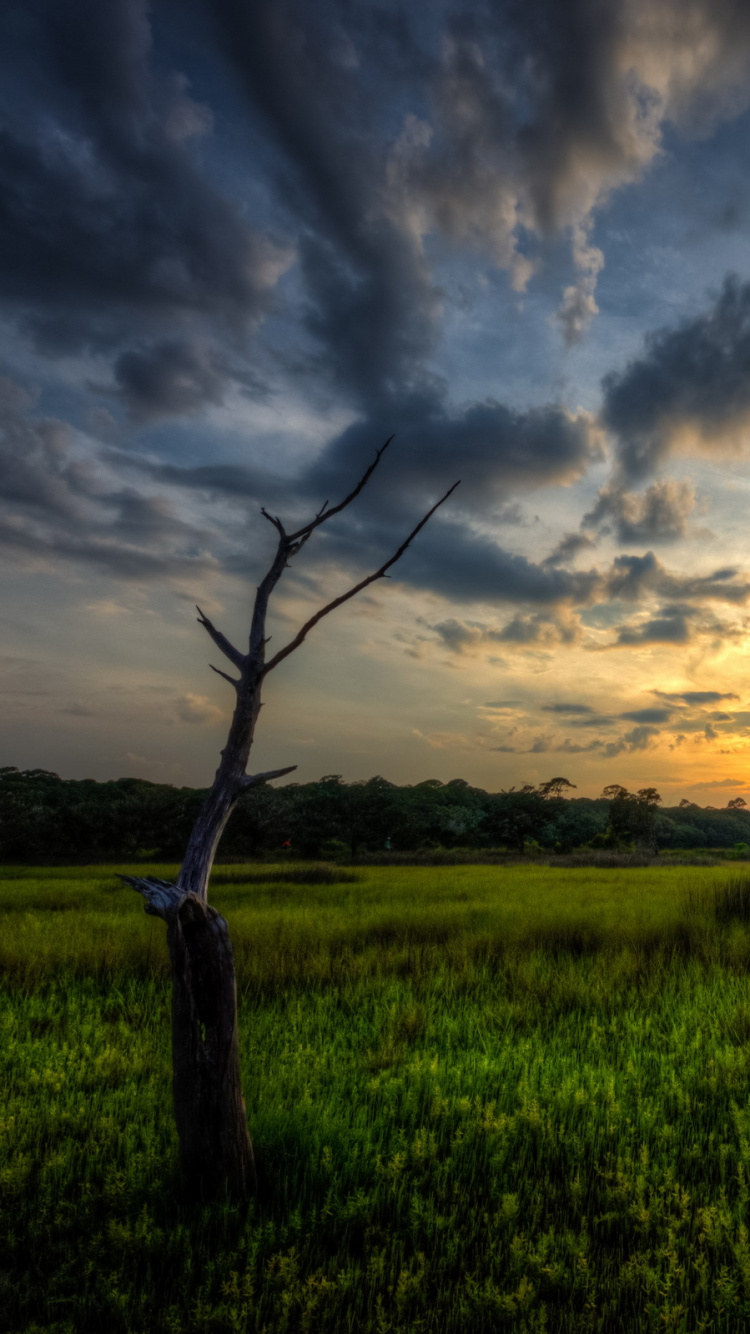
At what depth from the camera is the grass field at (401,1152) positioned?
292 centimetres

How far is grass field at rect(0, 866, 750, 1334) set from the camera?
2.92 metres

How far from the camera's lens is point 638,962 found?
9180 millimetres

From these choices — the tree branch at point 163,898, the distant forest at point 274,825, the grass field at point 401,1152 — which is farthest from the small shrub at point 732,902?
the distant forest at point 274,825

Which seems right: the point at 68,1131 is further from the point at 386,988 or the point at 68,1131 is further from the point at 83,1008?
the point at 386,988

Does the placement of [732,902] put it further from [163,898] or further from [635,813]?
[635,813]

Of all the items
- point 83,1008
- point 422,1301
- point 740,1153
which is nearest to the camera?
point 422,1301

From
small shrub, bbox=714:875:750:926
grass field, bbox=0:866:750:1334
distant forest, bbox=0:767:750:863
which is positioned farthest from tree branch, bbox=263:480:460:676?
distant forest, bbox=0:767:750:863

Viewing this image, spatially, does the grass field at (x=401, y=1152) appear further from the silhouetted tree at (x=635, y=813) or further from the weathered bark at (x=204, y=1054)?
the silhouetted tree at (x=635, y=813)

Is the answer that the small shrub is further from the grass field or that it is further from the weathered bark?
the weathered bark

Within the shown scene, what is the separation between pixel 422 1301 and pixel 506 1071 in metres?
2.85

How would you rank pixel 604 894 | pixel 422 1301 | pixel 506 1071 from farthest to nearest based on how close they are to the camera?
pixel 604 894 → pixel 506 1071 → pixel 422 1301

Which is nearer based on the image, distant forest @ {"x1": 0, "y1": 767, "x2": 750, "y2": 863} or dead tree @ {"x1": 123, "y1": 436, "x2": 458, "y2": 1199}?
dead tree @ {"x1": 123, "y1": 436, "x2": 458, "y2": 1199}

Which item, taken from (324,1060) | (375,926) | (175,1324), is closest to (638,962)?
(375,926)

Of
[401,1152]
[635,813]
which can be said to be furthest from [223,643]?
[635,813]
